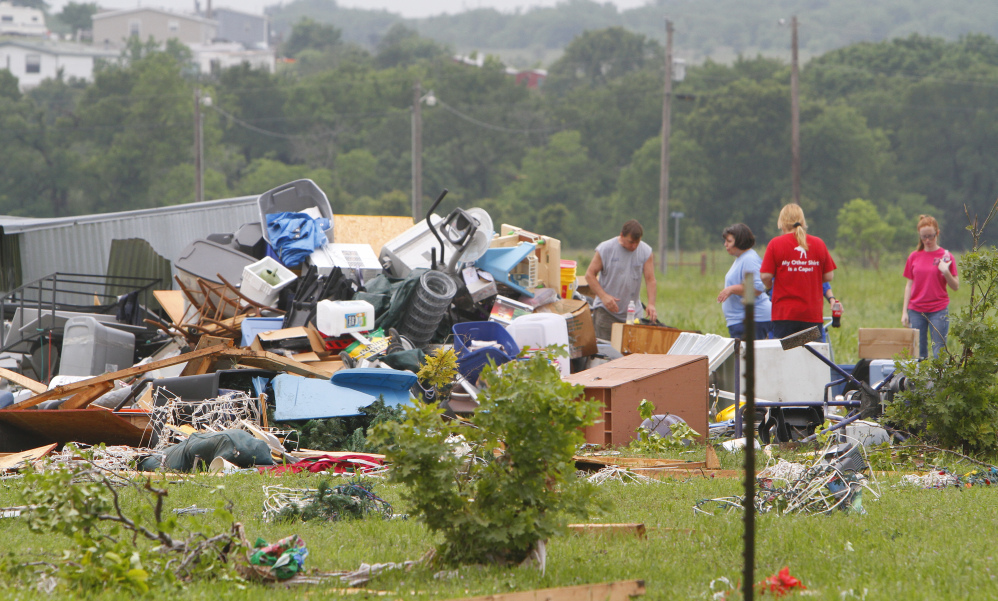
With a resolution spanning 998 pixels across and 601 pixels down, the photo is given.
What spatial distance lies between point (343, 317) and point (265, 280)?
1.67 m

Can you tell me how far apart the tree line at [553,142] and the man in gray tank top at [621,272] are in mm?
43237

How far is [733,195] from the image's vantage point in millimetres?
60656

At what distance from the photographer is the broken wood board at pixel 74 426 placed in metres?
7.53

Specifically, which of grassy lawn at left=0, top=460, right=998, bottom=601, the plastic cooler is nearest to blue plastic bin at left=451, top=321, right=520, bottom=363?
the plastic cooler

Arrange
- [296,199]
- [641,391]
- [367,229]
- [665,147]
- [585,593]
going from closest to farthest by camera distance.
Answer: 1. [585,593]
2. [641,391]
3. [296,199]
4. [367,229]
5. [665,147]

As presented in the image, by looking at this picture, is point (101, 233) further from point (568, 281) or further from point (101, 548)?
point (101, 548)

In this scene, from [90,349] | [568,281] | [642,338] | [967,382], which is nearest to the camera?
[967,382]

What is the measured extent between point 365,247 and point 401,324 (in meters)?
2.59

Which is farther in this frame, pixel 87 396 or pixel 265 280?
pixel 265 280

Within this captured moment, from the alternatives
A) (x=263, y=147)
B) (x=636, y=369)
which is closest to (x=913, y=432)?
(x=636, y=369)

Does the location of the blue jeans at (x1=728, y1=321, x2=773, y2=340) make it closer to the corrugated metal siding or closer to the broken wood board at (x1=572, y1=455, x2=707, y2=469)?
the broken wood board at (x1=572, y1=455, x2=707, y2=469)

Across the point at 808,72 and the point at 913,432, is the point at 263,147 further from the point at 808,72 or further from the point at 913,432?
the point at 913,432

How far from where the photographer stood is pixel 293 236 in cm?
1181

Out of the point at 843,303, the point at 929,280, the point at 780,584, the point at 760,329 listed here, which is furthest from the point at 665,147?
the point at 780,584
